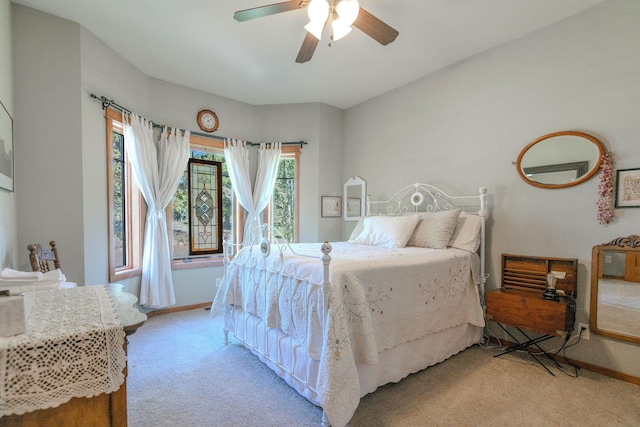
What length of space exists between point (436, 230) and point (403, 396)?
150cm

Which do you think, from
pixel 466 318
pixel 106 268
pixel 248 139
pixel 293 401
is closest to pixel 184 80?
pixel 248 139

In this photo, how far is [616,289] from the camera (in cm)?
218

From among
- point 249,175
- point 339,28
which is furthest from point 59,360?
point 249,175

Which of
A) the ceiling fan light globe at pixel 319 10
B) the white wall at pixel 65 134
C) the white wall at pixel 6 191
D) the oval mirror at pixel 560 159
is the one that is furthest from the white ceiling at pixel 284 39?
the oval mirror at pixel 560 159

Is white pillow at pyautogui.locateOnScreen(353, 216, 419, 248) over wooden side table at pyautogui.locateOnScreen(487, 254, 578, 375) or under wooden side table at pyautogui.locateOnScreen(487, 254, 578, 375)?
over

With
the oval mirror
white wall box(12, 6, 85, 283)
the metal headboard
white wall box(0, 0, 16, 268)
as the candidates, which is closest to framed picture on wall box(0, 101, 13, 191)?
white wall box(0, 0, 16, 268)

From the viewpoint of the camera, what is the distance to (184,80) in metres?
3.60

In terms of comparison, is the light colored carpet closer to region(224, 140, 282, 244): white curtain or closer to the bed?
the bed

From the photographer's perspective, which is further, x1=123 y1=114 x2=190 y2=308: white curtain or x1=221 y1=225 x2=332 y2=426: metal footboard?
x1=123 y1=114 x2=190 y2=308: white curtain

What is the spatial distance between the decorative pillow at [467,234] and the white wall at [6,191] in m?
3.58

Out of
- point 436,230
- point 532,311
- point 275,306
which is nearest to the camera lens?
point 275,306

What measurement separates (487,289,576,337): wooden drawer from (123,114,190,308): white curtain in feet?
11.3

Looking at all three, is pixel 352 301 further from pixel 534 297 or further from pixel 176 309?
pixel 176 309

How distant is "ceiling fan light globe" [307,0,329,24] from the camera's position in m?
1.70
